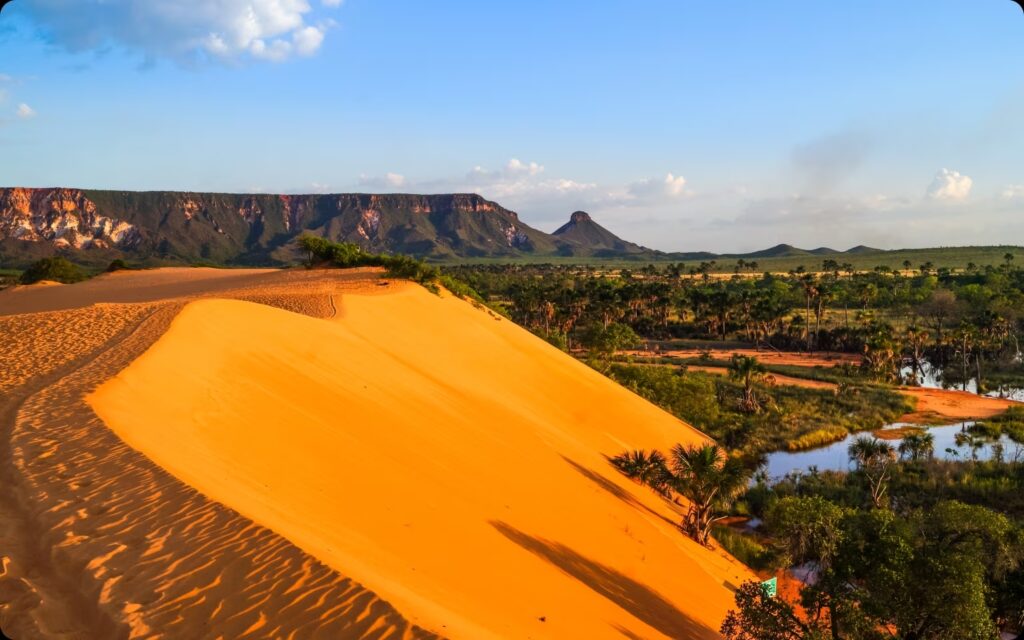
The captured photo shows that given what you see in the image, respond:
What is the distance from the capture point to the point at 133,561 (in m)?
6.11

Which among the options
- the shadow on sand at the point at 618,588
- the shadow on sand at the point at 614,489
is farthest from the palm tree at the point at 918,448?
the shadow on sand at the point at 618,588

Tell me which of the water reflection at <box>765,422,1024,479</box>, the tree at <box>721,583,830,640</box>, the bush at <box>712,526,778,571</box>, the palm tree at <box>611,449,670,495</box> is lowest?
the water reflection at <box>765,422,1024,479</box>

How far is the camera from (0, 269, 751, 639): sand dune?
566 cm

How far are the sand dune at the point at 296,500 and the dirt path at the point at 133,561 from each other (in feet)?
0.07

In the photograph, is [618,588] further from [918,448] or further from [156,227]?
[156,227]

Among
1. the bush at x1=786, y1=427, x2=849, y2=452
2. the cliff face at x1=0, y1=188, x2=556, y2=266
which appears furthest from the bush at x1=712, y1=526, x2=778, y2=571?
the cliff face at x1=0, y1=188, x2=556, y2=266

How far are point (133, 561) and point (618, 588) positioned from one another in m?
6.87

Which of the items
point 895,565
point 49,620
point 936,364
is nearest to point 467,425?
point 895,565

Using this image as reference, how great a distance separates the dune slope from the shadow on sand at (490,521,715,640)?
0.04 m

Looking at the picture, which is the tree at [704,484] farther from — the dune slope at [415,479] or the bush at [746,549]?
the bush at [746,549]

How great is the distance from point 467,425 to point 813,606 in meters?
8.55

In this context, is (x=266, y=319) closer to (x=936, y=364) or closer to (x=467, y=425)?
(x=467, y=425)

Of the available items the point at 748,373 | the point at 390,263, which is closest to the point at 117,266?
the point at 390,263

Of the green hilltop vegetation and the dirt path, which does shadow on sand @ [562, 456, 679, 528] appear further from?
the green hilltop vegetation
